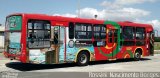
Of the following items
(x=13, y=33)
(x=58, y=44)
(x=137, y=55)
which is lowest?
(x=137, y=55)

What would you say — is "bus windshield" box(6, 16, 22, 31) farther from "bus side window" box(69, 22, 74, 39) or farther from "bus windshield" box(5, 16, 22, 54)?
"bus side window" box(69, 22, 74, 39)

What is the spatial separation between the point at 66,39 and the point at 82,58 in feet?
6.22

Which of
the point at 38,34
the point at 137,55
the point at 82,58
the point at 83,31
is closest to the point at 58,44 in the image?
the point at 38,34

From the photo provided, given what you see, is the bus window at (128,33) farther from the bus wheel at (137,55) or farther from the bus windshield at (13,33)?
the bus windshield at (13,33)

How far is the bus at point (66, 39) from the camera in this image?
1599 cm

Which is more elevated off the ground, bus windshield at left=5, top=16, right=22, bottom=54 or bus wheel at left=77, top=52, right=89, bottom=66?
bus windshield at left=5, top=16, right=22, bottom=54

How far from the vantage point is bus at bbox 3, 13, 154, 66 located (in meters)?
16.0

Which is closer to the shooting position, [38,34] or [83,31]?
[38,34]

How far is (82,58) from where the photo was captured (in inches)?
749

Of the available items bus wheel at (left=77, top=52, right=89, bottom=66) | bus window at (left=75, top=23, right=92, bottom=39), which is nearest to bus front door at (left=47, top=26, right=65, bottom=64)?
bus window at (left=75, top=23, right=92, bottom=39)

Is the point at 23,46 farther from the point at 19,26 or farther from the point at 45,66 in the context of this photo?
the point at 45,66

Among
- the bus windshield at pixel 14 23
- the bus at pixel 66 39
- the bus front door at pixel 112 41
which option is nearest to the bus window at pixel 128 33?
the bus at pixel 66 39

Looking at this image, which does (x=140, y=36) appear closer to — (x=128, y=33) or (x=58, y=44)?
(x=128, y=33)

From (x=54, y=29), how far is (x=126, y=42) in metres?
6.87
